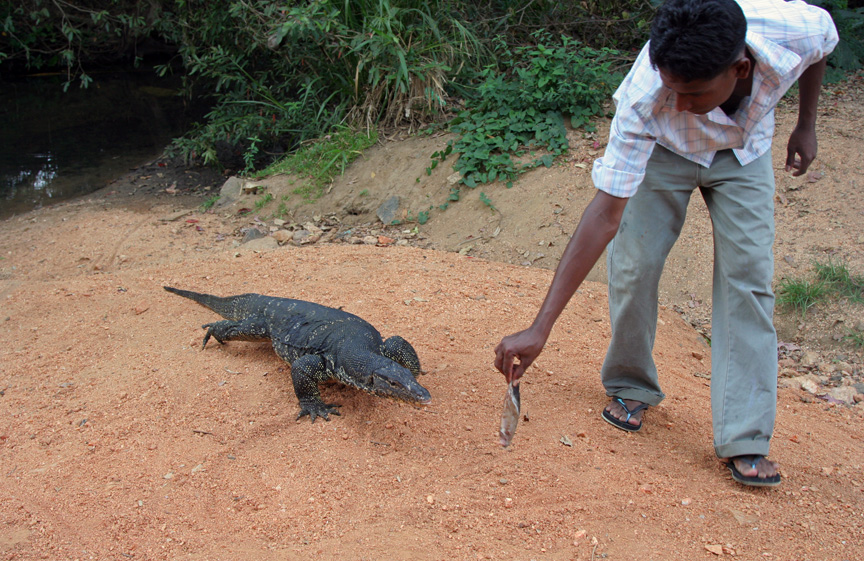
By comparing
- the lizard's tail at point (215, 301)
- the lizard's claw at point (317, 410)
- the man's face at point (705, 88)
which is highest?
the man's face at point (705, 88)

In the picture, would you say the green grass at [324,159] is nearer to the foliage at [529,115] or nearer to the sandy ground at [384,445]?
the foliage at [529,115]

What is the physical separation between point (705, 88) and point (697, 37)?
197 millimetres

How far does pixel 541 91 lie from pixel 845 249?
3.65 meters

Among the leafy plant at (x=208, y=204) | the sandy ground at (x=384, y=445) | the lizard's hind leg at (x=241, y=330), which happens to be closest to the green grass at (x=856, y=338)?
the sandy ground at (x=384, y=445)

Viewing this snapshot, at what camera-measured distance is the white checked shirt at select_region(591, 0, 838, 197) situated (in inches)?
98.4

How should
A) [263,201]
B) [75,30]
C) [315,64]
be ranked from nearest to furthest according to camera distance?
[263,201], [315,64], [75,30]

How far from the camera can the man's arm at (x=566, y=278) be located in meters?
2.30

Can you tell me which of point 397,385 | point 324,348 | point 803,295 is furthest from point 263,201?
point 803,295

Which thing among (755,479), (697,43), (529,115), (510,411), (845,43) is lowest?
(755,479)

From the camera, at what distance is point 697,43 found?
7.12 ft

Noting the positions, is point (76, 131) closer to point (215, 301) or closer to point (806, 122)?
point (215, 301)

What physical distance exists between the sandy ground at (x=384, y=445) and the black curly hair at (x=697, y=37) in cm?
177

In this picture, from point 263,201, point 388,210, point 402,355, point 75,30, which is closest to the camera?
point 402,355

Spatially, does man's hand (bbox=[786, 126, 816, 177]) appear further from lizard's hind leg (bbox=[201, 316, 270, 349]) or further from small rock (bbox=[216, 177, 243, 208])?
small rock (bbox=[216, 177, 243, 208])
